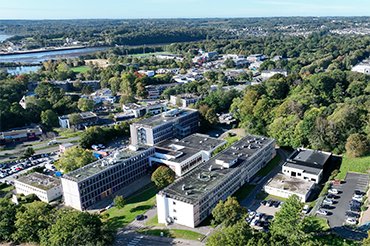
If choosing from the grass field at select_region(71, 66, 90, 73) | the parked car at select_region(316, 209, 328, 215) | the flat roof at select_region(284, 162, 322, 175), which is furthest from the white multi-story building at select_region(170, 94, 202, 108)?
the grass field at select_region(71, 66, 90, 73)

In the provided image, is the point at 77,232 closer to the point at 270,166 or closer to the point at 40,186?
the point at 40,186

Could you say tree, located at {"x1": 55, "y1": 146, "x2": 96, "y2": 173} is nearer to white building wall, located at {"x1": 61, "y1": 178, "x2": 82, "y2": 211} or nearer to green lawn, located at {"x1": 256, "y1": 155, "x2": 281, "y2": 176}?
white building wall, located at {"x1": 61, "y1": 178, "x2": 82, "y2": 211}

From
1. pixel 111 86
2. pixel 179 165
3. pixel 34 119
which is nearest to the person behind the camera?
pixel 179 165

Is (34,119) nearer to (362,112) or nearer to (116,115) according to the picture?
(116,115)

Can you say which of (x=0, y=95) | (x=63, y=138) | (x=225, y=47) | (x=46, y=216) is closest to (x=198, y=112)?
(x=63, y=138)

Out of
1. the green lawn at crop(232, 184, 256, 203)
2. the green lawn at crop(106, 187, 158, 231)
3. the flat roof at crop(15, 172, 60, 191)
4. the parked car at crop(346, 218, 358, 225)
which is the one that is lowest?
the green lawn at crop(106, 187, 158, 231)

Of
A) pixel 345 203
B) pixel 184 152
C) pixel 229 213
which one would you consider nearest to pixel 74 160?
pixel 184 152
